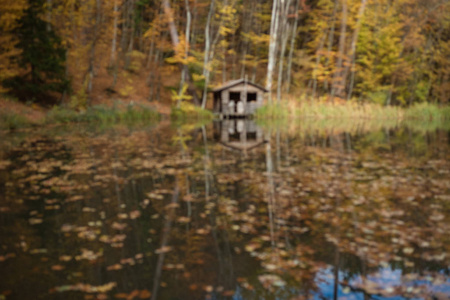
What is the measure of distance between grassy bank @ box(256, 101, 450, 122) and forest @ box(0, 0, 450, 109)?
163cm

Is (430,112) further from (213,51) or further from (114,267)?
(114,267)

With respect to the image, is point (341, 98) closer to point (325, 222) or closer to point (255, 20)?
point (255, 20)

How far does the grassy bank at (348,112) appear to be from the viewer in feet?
76.0

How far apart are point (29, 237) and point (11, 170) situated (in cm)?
406

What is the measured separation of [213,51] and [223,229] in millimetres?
22135

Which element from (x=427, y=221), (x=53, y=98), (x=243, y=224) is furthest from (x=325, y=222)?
(x=53, y=98)

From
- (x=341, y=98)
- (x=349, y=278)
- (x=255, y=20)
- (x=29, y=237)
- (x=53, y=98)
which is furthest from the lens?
(x=255, y=20)

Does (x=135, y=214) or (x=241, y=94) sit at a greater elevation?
(x=241, y=94)

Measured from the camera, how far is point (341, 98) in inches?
1088

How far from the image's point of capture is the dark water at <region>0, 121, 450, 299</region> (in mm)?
2795

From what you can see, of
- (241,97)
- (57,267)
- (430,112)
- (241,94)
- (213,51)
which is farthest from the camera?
(241,97)

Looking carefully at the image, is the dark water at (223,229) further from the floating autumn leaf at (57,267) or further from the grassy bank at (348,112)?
the grassy bank at (348,112)

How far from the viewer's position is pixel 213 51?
971 inches

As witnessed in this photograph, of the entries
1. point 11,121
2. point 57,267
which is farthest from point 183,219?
point 11,121
